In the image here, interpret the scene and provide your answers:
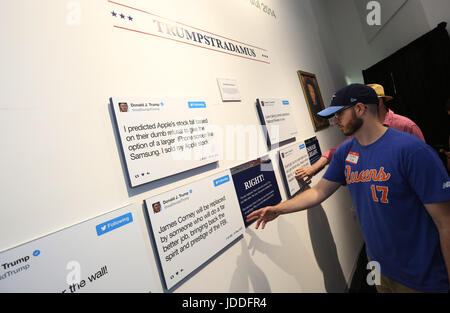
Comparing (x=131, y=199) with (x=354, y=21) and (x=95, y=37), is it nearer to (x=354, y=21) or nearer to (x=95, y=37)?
(x=95, y=37)

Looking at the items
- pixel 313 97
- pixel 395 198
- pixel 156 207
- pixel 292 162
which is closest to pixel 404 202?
pixel 395 198

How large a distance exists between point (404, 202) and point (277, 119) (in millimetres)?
918

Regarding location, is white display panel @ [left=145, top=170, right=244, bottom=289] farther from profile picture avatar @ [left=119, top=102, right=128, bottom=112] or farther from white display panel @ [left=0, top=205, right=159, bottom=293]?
profile picture avatar @ [left=119, top=102, right=128, bottom=112]

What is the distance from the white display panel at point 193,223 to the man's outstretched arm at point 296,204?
0.14m

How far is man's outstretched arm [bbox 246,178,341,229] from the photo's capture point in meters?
1.21

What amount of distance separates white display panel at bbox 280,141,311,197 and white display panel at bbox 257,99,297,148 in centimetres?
10

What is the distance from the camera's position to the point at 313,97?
234cm

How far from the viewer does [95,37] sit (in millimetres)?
773

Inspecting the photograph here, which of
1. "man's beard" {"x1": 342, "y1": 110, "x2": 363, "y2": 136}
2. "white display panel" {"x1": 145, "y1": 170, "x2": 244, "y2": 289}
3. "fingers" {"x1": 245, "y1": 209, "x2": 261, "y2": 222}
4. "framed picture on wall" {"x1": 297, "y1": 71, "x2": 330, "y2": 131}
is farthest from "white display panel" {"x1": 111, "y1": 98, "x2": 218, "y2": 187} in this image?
"framed picture on wall" {"x1": 297, "y1": 71, "x2": 330, "y2": 131}

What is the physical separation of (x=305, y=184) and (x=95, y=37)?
174 cm

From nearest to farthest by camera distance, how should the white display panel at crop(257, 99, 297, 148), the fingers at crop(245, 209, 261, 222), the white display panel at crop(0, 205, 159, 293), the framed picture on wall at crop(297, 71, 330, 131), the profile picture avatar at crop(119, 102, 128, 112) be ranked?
the white display panel at crop(0, 205, 159, 293), the profile picture avatar at crop(119, 102, 128, 112), the fingers at crop(245, 209, 261, 222), the white display panel at crop(257, 99, 297, 148), the framed picture on wall at crop(297, 71, 330, 131)

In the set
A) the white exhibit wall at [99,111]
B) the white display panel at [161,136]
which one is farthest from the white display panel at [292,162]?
the white display panel at [161,136]
